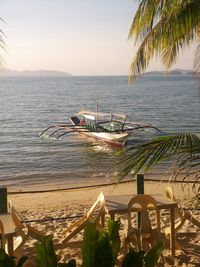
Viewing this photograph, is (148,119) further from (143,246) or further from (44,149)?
(143,246)

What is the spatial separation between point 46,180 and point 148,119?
32471 millimetres

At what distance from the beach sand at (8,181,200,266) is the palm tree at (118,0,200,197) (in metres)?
1.35

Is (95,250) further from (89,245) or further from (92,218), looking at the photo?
(92,218)

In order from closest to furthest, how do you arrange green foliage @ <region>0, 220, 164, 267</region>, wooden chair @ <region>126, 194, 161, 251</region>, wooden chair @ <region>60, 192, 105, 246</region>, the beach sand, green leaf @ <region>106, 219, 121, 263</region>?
green foliage @ <region>0, 220, 164, 267</region>, green leaf @ <region>106, 219, 121, 263</region>, wooden chair @ <region>126, 194, 161, 251</region>, wooden chair @ <region>60, 192, 105, 246</region>, the beach sand

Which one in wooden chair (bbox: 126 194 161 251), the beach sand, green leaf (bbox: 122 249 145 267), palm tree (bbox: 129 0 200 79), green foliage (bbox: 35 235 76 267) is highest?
palm tree (bbox: 129 0 200 79)

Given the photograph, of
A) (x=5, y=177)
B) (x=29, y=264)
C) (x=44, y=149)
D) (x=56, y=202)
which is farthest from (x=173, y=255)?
(x=44, y=149)

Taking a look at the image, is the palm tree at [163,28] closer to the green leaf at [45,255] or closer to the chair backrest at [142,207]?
the chair backrest at [142,207]

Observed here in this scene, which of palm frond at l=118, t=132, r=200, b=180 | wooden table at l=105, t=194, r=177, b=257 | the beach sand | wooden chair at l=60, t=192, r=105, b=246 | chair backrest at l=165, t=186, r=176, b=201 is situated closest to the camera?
palm frond at l=118, t=132, r=200, b=180

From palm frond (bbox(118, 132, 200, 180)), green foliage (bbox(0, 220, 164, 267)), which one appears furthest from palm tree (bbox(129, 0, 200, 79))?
green foliage (bbox(0, 220, 164, 267))

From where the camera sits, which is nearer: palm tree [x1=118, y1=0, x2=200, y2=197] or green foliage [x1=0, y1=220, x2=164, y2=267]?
green foliage [x1=0, y1=220, x2=164, y2=267]

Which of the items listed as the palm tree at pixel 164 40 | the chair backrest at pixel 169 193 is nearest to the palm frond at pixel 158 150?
the palm tree at pixel 164 40

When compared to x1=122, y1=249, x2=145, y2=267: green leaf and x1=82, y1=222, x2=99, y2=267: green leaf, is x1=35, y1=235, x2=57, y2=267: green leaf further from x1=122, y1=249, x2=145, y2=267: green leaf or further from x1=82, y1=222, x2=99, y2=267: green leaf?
x1=122, y1=249, x2=145, y2=267: green leaf

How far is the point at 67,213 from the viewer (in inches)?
450

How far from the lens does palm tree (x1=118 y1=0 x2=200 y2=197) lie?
4.55 m
